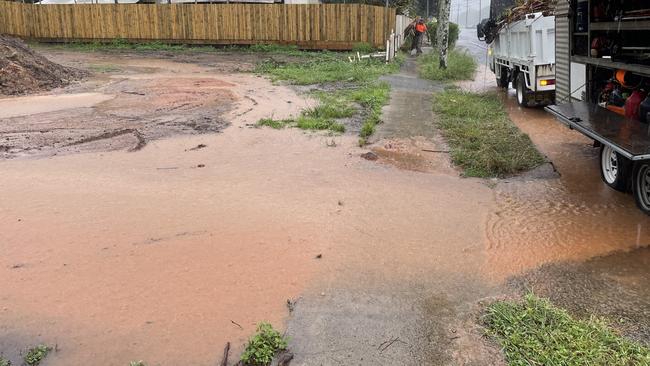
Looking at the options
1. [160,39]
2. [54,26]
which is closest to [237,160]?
[160,39]

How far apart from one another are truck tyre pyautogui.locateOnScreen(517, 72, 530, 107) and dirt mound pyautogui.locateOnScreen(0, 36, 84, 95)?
1212 centimetres

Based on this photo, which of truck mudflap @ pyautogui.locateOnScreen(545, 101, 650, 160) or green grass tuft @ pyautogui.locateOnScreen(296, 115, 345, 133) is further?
green grass tuft @ pyautogui.locateOnScreen(296, 115, 345, 133)

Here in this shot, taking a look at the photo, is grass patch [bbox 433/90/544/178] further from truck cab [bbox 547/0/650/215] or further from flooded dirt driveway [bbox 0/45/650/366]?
truck cab [bbox 547/0/650/215]

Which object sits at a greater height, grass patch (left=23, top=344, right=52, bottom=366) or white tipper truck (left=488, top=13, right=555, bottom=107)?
white tipper truck (left=488, top=13, right=555, bottom=107)

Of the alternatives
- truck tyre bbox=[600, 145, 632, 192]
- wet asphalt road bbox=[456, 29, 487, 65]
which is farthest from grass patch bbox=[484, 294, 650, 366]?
wet asphalt road bbox=[456, 29, 487, 65]

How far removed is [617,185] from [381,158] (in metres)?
3.16

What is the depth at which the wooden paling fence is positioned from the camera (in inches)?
1001

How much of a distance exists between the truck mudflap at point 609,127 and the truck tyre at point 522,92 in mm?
4329

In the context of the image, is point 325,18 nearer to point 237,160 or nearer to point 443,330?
point 237,160

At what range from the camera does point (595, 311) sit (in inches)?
163

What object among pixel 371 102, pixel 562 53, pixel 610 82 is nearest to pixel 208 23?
pixel 371 102

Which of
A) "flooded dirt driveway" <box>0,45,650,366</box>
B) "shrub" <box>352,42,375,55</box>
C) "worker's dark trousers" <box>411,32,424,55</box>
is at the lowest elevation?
"flooded dirt driveway" <box>0,45,650,366</box>

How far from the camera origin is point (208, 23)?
88.8 ft

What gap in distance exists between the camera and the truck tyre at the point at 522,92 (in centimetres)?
1237
